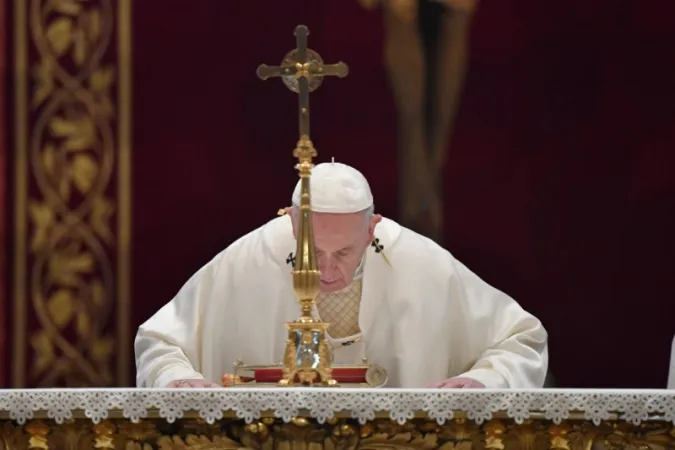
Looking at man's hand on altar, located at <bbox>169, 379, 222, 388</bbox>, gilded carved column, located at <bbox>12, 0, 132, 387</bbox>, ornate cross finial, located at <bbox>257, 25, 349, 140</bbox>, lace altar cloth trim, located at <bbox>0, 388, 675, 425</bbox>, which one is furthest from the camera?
gilded carved column, located at <bbox>12, 0, 132, 387</bbox>

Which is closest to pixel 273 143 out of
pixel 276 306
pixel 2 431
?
pixel 276 306

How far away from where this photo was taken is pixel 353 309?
536 cm

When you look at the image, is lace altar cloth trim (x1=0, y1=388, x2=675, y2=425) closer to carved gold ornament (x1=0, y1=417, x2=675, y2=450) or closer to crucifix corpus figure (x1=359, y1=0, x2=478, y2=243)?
carved gold ornament (x1=0, y1=417, x2=675, y2=450)

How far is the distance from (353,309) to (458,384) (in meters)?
0.85

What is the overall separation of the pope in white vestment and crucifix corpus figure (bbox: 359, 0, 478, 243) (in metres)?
1.68

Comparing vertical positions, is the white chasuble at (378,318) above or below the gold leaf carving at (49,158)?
below

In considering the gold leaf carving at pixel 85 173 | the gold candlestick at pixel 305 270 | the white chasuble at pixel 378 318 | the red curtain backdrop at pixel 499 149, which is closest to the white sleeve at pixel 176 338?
the white chasuble at pixel 378 318

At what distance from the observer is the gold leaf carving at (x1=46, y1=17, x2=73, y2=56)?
23.0ft

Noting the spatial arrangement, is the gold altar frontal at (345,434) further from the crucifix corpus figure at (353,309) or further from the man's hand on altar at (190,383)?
the crucifix corpus figure at (353,309)

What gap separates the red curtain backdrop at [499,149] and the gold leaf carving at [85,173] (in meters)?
0.18

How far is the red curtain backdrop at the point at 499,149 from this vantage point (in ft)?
22.8

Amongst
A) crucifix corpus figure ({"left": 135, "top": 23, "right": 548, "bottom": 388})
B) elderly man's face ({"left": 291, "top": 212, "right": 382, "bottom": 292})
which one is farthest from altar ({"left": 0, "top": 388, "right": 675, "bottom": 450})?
elderly man's face ({"left": 291, "top": 212, "right": 382, "bottom": 292})

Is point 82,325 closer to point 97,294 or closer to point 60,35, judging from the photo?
point 97,294

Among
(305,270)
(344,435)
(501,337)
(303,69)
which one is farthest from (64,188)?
(344,435)
